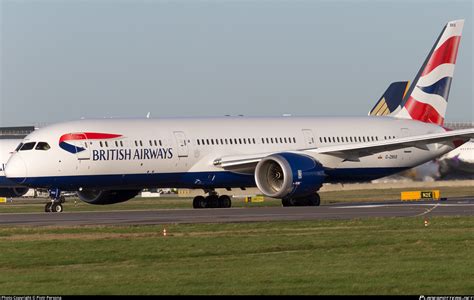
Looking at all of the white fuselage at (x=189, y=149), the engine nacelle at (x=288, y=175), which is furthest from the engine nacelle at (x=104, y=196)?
the engine nacelle at (x=288, y=175)

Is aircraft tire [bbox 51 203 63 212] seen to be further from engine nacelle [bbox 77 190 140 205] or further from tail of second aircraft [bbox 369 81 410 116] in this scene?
tail of second aircraft [bbox 369 81 410 116]

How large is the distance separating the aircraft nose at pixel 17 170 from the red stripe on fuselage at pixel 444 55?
22.0 m

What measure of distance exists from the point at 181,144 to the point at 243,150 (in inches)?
138

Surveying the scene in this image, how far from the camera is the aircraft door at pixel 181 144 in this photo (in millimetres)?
48906

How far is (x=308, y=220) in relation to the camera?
36125mm

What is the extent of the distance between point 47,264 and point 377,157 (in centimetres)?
3171

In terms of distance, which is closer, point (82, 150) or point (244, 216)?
point (244, 216)

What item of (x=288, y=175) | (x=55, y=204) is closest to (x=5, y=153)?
(x=55, y=204)

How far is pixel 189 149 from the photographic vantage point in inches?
1939

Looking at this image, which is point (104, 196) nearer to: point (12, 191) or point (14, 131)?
point (12, 191)

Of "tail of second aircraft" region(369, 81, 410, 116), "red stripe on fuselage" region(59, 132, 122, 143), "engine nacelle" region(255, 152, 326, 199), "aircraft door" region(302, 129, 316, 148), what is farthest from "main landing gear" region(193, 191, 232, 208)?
"tail of second aircraft" region(369, 81, 410, 116)

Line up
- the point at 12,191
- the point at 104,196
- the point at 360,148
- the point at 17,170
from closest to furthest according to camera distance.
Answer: the point at 17,170 < the point at 360,148 < the point at 104,196 < the point at 12,191

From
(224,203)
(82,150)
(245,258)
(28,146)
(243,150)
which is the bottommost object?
(245,258)

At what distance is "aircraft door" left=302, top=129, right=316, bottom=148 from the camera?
172 feet
